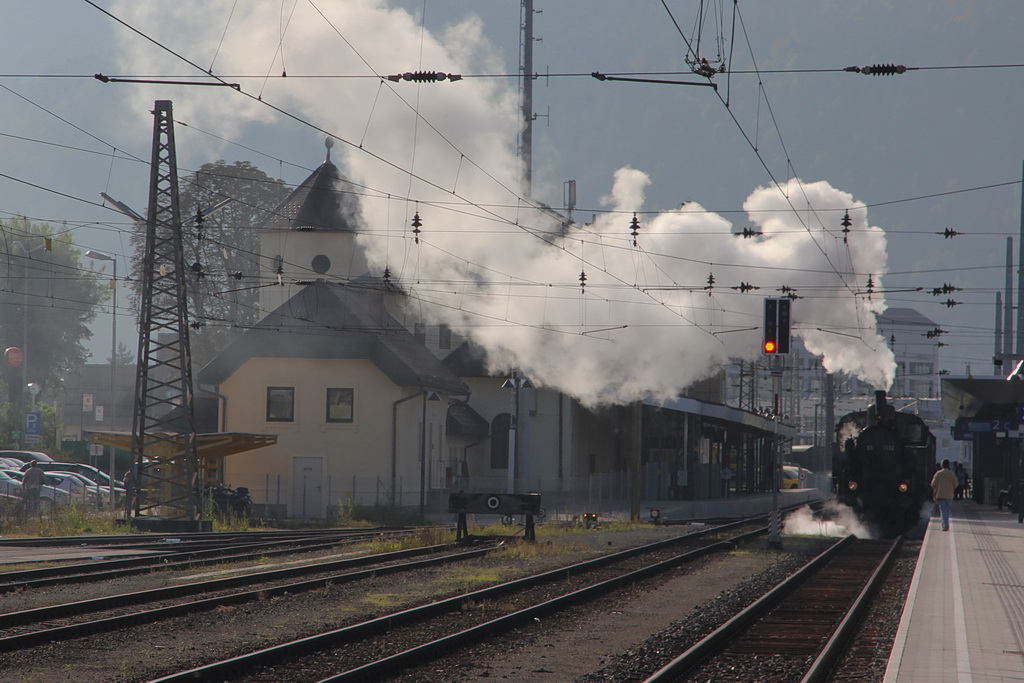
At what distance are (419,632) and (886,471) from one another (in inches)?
783

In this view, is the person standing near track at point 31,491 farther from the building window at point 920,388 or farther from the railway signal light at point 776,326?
the building window at point 920,388

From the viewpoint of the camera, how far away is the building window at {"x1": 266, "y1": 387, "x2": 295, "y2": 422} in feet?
139

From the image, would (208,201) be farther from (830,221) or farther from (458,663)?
(458,663)

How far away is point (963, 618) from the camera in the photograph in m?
11.9

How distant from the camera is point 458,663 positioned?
10953 millimetres

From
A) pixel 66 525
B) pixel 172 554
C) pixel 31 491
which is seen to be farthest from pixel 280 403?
pixel 172 554

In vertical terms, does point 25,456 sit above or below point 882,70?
below

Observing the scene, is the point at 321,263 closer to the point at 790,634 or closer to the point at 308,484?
the point at 308,484

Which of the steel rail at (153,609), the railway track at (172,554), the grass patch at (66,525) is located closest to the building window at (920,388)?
the grass patch at (66,525)

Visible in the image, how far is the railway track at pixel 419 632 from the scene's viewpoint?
10078mm

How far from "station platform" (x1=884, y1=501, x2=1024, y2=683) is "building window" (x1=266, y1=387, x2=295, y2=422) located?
1011 inches

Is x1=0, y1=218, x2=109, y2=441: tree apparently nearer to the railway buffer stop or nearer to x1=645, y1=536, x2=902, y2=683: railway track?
the railway buffer stop

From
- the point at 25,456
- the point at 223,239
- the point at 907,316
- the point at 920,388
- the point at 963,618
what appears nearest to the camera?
the point at 963,618

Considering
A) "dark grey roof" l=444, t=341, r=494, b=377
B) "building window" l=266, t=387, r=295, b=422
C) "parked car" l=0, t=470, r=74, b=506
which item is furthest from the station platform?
"dark grey roof" l=444, t=341, r=494, b=377
